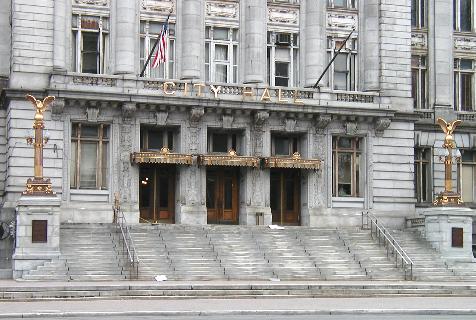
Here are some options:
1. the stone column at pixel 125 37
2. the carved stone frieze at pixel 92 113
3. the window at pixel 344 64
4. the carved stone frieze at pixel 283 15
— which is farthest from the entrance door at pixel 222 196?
the carved stone frieze at pixel 283 15

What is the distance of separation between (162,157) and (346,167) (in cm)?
1043

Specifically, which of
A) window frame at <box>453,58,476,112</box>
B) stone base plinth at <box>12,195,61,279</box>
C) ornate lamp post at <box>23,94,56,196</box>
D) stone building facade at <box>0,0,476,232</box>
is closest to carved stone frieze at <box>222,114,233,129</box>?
stone building facade at <box>0,0,476,232</box>

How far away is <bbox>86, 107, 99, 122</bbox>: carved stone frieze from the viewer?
52.4 metres

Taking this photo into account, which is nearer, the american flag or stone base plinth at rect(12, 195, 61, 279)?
stone base plinth at rect(12, 195, 61, 279)

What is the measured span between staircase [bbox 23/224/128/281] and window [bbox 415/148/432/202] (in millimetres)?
19965

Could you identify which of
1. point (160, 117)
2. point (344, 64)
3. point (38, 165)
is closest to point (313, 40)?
point (344, 64)

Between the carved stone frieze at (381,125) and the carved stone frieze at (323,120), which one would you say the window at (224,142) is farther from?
the carved stone frieze at (381,125)

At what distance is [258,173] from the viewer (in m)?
55.1

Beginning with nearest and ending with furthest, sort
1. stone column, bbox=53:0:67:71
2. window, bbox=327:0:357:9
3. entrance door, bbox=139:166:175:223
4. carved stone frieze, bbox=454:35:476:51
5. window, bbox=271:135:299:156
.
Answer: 1. stone column, bbox=53:0:67:71
2. entrance door, bbox=139:166:175:223
3. window, bbox=271:135:299:156
4. window, bbox=327:0:357:9
5. carved stone frieze, bbox=454:35:476:51

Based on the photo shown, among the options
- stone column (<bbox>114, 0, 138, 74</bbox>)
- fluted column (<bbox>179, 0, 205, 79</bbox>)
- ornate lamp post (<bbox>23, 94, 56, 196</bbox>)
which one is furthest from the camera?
fluted column (<bbox>179, 0, 205, 79</bbox>)

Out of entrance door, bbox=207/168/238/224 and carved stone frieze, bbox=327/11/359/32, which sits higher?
carved stone frieze, bbox=327/11/359/32

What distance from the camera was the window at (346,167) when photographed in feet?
186

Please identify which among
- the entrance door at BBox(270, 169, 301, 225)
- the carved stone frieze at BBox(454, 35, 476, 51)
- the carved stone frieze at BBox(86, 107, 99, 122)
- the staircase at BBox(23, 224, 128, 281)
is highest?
the carved stone frieze at BBox(454, 35, 476, 51)

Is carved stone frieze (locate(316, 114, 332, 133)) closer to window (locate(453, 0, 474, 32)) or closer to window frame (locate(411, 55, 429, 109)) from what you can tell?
window frame (locate(411, 55, 429, 109))
